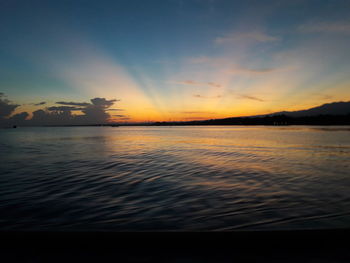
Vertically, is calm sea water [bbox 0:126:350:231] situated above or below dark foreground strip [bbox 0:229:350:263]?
below

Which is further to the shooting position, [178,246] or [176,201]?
[176,201]

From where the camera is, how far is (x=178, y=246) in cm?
429

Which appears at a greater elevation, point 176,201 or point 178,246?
point 178,246

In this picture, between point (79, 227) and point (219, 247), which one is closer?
point (219, 247)

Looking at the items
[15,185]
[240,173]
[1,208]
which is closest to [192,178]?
[240,173]

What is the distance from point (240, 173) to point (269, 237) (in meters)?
8.72

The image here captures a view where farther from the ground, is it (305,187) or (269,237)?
(269,237)

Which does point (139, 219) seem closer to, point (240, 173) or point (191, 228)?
point (191, 228)

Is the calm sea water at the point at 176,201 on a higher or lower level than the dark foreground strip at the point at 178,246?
lower

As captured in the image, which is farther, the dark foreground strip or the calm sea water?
the calm sea water

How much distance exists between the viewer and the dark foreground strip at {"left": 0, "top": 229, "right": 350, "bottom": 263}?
3.91 metres

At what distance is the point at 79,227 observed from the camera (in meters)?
5.60

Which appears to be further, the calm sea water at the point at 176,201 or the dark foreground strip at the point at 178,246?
the calm sea water at the point at 176,201

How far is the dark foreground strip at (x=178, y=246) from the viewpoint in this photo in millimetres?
3914
